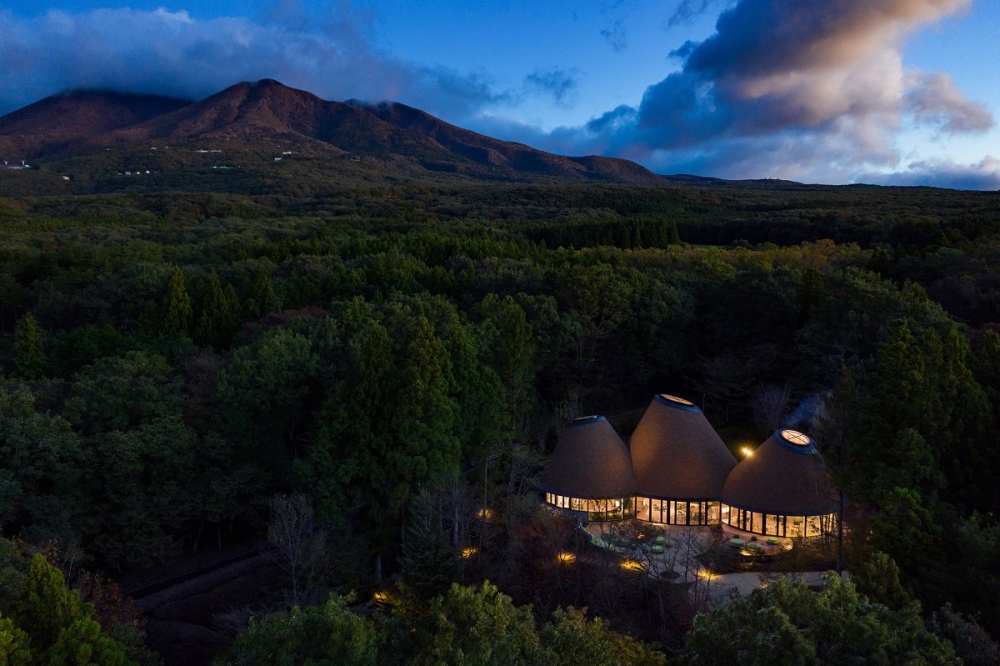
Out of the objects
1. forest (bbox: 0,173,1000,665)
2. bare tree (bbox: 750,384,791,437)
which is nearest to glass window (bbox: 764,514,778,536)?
forest (bbox: 0,173,1000,665)

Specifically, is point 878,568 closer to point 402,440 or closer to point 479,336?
point 402,440

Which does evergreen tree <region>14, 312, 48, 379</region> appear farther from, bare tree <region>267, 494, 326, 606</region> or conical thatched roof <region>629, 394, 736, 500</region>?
conical thatched roof <region>629, 394, 736, 500</region>

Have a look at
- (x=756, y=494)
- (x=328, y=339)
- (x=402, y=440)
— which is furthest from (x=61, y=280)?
(x=756, y=494)

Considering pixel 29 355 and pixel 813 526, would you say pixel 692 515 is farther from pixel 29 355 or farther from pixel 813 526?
pixel 29 355

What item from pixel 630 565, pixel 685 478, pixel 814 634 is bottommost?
pixel 630 565

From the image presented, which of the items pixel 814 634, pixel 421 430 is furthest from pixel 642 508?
pixel 814 634
